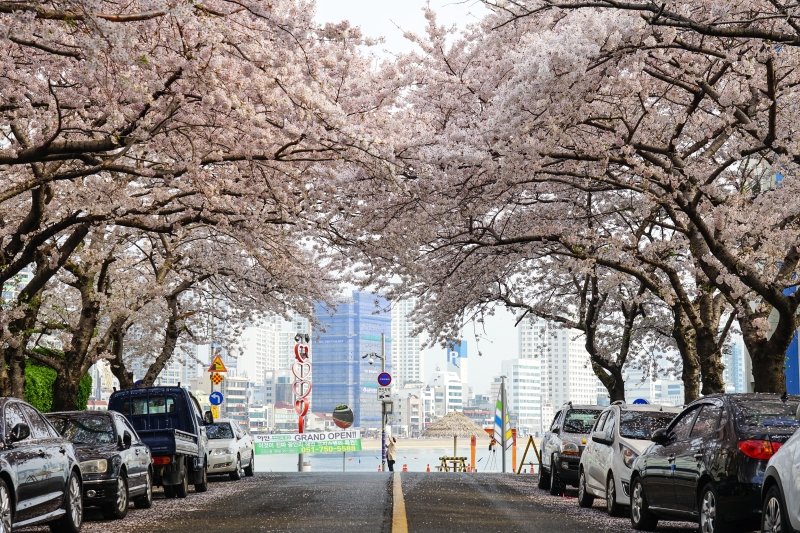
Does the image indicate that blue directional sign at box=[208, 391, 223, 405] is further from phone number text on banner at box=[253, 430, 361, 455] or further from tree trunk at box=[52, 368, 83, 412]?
tree trunk at box=[52, 368, 83, 412]

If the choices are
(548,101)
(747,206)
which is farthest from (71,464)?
(747,206)

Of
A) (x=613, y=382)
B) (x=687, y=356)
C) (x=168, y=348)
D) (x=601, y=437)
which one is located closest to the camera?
(x=601, y=437)

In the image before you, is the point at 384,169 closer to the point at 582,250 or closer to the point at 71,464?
the point at 71,464

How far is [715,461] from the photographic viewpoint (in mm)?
9719

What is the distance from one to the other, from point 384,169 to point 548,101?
2.48 m

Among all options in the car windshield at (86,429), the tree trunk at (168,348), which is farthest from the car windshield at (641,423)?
the tree trunk at (168,348)

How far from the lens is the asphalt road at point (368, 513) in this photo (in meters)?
12.0

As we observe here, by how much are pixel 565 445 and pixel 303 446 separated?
973 inches

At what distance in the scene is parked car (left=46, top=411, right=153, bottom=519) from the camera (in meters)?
13.7

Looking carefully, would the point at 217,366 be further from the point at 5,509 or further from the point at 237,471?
the point at 5,509

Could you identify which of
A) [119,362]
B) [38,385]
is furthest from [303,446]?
[38,385]

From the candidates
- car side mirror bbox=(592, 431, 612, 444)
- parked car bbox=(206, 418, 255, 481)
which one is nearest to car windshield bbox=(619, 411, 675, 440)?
car side mirror bbox=(592, 431, 612, 444)

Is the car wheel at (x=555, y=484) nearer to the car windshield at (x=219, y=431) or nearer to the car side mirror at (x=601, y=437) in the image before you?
the car side mirror at (x=601, y=437)

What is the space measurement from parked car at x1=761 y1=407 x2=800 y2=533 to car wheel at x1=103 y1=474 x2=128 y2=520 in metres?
8.97
